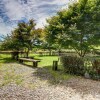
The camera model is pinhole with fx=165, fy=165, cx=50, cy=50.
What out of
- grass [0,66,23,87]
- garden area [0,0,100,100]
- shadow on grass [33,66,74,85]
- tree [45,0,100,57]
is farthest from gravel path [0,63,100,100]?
tree [45,0,100,57]

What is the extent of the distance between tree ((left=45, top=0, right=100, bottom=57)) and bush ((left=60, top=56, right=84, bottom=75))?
202 cm

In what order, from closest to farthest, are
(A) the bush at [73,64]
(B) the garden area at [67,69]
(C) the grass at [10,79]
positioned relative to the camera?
(B) the garden area at [67,69] < (C) the grass at [10,79] < (A) the bush at [73,64]

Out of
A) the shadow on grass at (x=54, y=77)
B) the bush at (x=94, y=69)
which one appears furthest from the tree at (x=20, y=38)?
the bush at (x=94, y=69)

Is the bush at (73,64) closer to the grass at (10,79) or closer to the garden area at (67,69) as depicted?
the garden area at (67,69)

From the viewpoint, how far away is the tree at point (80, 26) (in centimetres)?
1348

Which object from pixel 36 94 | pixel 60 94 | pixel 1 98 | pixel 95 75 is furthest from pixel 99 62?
pixel 1 98

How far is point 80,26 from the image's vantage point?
14.2m

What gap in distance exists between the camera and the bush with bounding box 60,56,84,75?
436 inches

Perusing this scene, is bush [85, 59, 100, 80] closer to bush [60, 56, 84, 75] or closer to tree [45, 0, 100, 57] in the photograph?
bush [60, 56, 84, 75]

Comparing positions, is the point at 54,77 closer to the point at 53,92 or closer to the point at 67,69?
the point at 67,69

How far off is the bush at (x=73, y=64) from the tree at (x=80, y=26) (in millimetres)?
2018

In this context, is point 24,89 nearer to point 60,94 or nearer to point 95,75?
point 60,94

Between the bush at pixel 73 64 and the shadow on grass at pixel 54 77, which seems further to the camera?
the bush at pixel 73 64

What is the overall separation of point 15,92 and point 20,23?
19.3m
